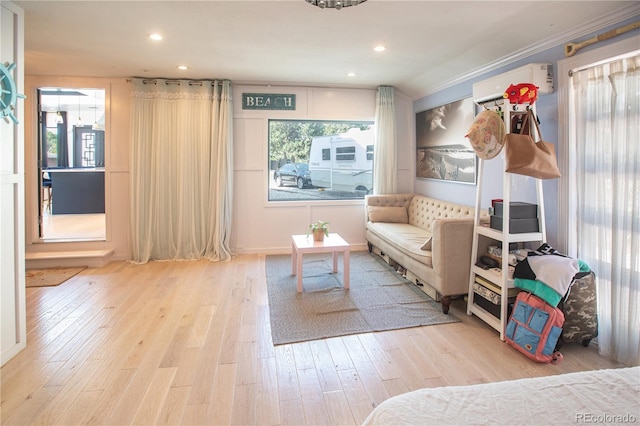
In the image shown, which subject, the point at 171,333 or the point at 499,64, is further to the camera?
the point at 499,64

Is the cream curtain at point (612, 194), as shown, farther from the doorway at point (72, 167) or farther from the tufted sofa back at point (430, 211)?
the doorway at point (72, 167)

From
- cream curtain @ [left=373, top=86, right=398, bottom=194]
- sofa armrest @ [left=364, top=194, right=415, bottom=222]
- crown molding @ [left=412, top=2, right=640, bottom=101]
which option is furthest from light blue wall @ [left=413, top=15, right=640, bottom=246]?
cream curtain @ [left=373, top=86, right=398, bottom=194]

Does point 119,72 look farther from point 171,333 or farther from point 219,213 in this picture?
point 171,333

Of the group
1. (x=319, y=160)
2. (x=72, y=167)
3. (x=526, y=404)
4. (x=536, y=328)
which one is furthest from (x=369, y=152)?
(x=72, y=167)

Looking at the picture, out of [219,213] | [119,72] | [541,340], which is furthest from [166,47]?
[541,340]

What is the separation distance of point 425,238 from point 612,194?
6.47 ft

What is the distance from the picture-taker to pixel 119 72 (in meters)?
4.60

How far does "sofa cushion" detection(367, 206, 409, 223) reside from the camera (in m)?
5.24

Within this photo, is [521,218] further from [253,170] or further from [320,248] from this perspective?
[253,170]

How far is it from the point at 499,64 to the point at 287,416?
380cm

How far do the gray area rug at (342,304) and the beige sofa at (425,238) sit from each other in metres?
0.21

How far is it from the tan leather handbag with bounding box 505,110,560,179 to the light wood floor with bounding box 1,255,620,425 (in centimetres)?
132

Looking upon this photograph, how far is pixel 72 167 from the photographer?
28.0 ft

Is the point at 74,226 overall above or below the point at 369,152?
below
